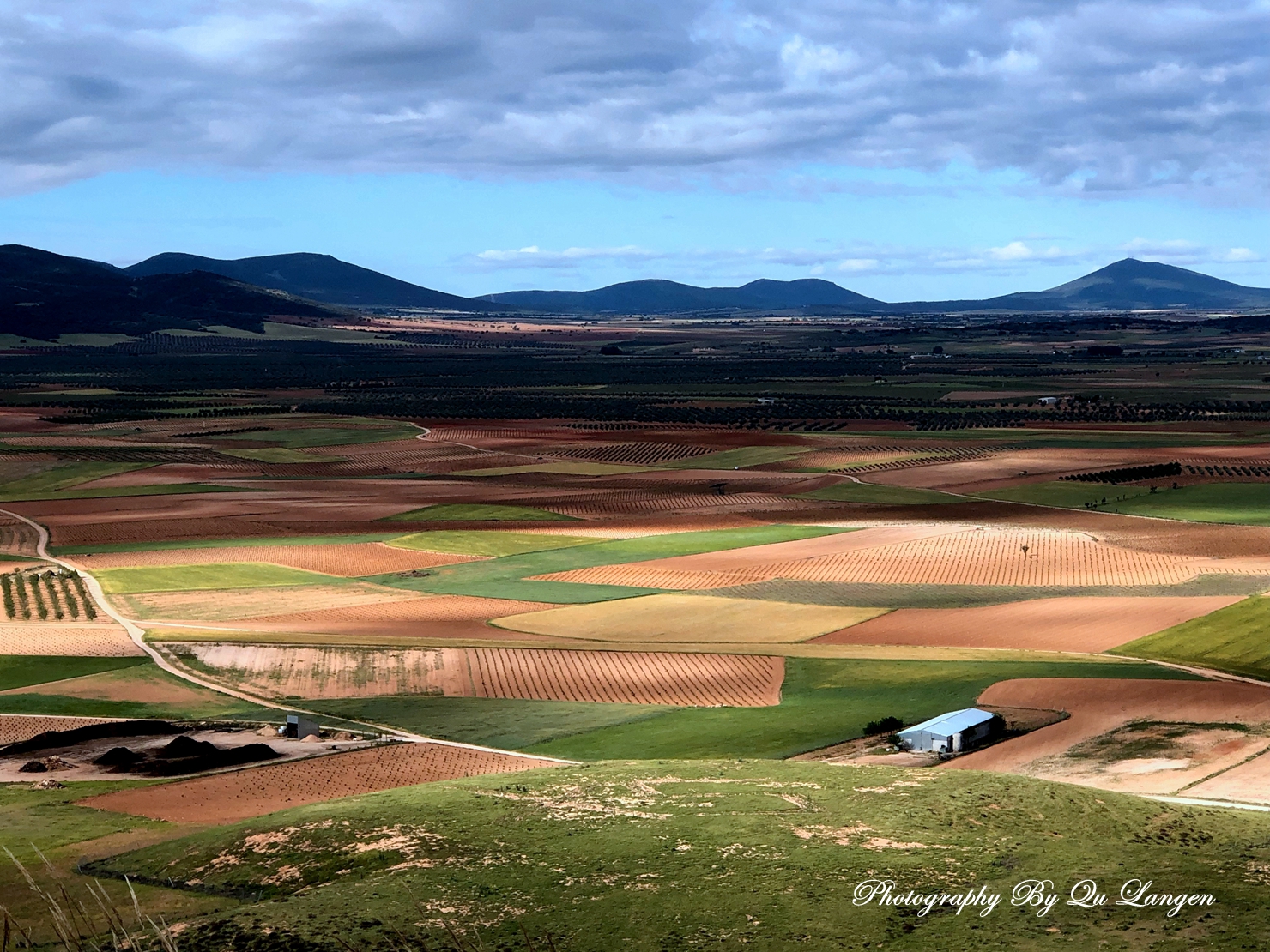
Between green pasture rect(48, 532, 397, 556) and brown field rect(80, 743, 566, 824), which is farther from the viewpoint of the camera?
green pasture rect(48, 532, 397, 556)

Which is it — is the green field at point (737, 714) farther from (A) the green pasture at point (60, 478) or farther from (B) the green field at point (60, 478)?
(B) the green field at point (60, 478)

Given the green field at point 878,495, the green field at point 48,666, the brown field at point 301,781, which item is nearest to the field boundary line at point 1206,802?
the brown field at point 301,781

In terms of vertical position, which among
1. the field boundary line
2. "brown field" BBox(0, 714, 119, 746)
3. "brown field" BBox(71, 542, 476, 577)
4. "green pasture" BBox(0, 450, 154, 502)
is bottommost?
"brown field" BBox(0, 714, 119, 746)

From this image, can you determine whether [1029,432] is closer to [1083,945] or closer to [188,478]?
[188,478]

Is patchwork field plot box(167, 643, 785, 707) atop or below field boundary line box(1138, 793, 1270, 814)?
below

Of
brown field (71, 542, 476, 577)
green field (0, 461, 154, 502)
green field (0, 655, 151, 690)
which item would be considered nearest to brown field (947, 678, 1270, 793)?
green field (0, 655, 151, 690)

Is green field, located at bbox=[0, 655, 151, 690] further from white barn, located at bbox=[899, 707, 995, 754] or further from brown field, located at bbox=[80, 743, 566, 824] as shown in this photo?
white barn, located at bbox=[899, 707, 995, 754]

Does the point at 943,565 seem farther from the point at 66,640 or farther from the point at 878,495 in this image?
the point at 66,640

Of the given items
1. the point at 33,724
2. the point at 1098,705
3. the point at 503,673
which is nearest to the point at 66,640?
the point at 33,724
